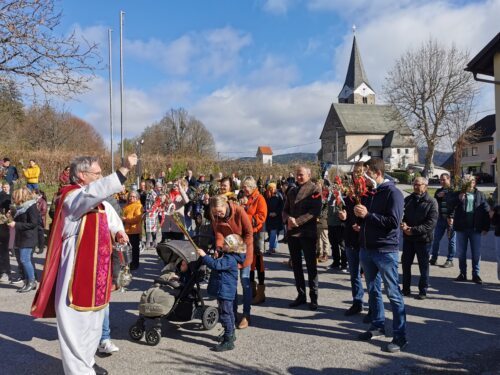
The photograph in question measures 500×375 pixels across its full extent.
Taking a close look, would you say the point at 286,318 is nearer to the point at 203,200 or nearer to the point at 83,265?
the point at 83,265

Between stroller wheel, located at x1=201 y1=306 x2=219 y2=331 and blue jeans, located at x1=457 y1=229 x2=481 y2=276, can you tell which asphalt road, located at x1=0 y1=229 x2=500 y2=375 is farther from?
blue jeans, located at x1=457 y1=229 x2=481 y2=276

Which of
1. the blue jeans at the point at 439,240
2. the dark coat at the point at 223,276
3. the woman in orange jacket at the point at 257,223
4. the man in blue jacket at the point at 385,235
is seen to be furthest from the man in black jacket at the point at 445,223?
the dark coat at the point at 223,276

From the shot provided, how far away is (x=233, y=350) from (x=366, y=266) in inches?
71.4

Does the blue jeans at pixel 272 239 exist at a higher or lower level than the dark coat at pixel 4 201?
lower

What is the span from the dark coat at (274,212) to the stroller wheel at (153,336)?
254 inches

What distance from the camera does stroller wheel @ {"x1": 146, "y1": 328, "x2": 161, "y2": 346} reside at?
4941 mm

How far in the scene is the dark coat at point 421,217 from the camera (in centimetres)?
679

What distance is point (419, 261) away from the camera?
6.96 meters

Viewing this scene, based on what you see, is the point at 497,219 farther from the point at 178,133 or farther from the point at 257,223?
the point at 178,133

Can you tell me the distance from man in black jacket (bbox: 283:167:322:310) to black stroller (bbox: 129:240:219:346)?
4.93 feet

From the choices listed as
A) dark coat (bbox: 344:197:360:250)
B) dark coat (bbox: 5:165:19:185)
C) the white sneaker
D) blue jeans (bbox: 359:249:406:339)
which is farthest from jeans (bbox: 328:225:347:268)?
dark coat (bbox: 5:165:19:185)

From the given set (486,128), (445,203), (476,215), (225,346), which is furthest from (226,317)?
(486,128)

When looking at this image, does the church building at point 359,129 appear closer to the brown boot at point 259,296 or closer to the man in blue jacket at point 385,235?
the brown boot at point 259,296

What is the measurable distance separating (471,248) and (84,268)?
6854 millimetres
